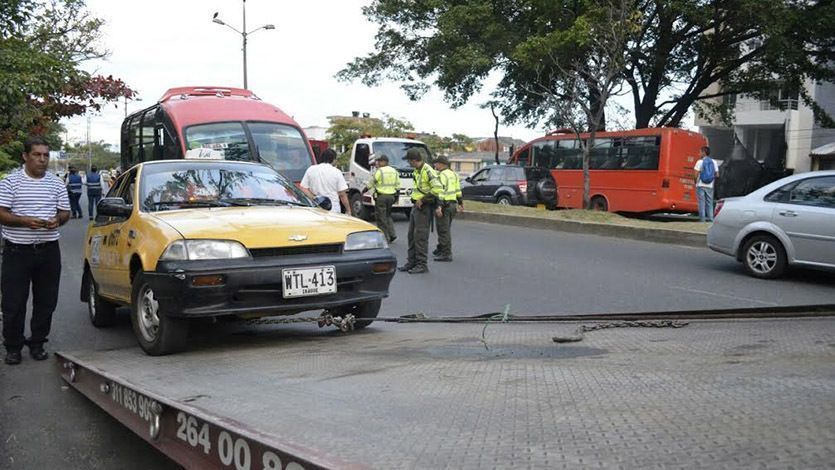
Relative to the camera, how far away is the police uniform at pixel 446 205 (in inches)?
432

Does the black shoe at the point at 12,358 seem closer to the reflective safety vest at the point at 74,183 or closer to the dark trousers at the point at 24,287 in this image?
the dark trousers at the point at 24,287

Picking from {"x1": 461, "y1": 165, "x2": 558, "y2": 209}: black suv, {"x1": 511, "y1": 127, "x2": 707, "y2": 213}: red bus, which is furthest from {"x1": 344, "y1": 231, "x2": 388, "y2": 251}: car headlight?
{"x1": 461, "y1": 165, "x2": 558, "y2": 209}: black suv

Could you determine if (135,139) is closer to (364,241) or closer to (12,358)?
(12,358)

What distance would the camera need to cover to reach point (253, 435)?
7.95 ft

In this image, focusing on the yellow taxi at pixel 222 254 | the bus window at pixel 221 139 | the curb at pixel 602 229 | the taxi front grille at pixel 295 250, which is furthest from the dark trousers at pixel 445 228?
the taxi front grille at pixel 295 250

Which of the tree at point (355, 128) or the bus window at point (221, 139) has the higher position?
the tree at point (355, 128)

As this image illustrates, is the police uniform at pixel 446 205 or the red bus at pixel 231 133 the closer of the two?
the police uniform at pixel 446 205

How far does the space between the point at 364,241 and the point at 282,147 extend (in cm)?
829

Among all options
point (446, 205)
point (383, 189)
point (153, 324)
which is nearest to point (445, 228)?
point (446, 205)

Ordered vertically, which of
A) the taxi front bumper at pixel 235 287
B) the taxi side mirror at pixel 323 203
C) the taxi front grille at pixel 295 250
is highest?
the taxi side mirror at pixel 323 203

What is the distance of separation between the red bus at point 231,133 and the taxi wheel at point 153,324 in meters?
7.47

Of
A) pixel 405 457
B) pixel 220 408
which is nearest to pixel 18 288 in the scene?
pixel 220 408

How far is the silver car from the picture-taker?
9008 millimetres

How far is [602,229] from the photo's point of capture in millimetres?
14844
